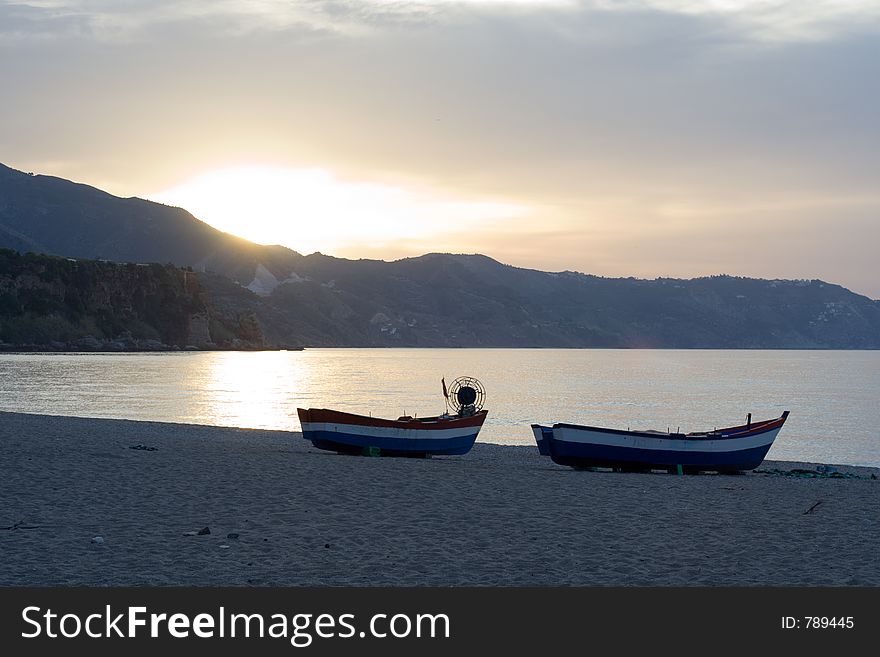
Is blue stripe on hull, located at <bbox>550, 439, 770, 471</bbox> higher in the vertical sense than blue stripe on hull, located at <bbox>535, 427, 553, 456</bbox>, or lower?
lower

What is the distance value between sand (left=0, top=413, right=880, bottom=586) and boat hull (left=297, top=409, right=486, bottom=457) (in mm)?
2889

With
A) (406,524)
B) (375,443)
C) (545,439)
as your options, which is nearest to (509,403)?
(375,443)

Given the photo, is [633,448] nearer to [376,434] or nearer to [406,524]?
[376,434]

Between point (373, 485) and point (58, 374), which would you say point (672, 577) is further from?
point (58, 374)

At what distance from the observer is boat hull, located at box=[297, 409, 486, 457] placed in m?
33.7

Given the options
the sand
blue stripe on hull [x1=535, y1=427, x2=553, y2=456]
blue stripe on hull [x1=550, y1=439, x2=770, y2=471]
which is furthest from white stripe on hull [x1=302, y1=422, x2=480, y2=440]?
blue stripe on hull [x1=550, y1=439, x2=770, y2=471]

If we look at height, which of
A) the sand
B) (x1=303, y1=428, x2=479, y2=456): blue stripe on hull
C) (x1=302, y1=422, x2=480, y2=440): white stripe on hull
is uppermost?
(x1=302, y1=422, x2=480, y2=440): white stripe on hull

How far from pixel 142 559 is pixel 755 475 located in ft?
77.1

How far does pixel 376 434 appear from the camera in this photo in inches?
1328

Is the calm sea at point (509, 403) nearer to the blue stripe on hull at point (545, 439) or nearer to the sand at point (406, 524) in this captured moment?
the blue stripe on hull at point (545, 439)

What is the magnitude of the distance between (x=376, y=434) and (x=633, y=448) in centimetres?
868

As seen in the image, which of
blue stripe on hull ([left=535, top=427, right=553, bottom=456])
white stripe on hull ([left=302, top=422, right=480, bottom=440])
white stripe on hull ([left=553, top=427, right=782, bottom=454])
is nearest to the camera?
white stripe on hull ([left=553, top=427, right=782, bottom=454])

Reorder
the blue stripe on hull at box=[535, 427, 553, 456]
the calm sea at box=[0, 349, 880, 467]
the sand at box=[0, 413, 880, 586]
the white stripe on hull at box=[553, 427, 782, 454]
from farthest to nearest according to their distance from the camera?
the calm sea at box=[0, 349, 880, 467] < the blue stripe on hull at box=[535, 427, 553, 456] < the white stripe on hull at box=[553, 427, 782, 454] < the sand at box=[0, 413, 880, 586]

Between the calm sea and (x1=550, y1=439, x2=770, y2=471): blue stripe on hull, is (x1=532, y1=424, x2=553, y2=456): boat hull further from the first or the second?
the calm sea
